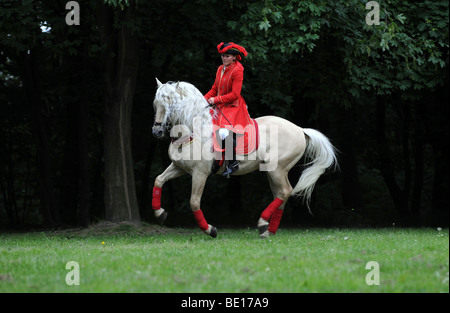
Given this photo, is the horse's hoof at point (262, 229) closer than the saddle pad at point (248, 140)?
No

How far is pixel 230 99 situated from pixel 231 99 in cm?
2

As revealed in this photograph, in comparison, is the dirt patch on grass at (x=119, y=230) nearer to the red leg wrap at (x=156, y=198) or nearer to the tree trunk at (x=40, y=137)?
the red leg wrap at (x=156, y=198)

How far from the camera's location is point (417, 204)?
23.5m

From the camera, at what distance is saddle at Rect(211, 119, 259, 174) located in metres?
11.5

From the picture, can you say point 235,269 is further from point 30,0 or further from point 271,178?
point 30,0

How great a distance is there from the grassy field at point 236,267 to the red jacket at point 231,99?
7.42ft

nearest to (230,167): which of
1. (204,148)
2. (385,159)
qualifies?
(204,148)

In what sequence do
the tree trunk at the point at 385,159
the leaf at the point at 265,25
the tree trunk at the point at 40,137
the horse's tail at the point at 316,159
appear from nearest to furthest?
the horse's tail at the point at 316,159 → the leaf at the point at 265,25 → the tree trunk at the point at 40,137 → the tree trunk at the point at 385,159

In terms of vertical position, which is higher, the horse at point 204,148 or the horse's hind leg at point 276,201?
the horse at point 204,148

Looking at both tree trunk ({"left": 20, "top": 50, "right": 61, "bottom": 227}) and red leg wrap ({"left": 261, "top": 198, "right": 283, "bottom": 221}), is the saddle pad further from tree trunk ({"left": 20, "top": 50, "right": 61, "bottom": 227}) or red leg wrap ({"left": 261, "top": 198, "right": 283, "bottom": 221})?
tree trunk ({"left": 20, "top": 50, "right": 61, "bottom": 227})

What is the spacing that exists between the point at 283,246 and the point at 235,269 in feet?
7.99

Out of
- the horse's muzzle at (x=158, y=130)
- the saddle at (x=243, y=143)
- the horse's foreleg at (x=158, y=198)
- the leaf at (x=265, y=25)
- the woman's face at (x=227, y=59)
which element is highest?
the leaf at (x=265, y=25)

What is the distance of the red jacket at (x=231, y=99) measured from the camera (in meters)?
11.4

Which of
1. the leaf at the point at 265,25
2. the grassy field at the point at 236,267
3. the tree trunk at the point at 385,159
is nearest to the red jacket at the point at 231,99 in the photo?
the leaf at the point at 265,25
